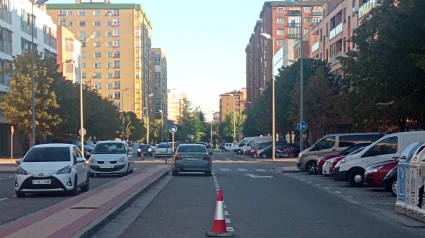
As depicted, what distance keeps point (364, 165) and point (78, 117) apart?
1555 inches

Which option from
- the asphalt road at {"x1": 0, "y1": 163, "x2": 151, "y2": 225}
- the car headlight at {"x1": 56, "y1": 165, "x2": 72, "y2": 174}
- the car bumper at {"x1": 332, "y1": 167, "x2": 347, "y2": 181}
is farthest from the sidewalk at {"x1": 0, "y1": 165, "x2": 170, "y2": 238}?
the car bumper at {"x1": 332, "y1": 167, "x2": 347, "y2": 181}

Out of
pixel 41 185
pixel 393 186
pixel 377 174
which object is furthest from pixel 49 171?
pixel 377 174

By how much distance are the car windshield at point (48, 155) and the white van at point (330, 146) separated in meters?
17.6

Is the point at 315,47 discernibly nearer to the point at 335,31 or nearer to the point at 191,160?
the point at 335,31

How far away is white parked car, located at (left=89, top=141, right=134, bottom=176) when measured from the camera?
100.0 feet

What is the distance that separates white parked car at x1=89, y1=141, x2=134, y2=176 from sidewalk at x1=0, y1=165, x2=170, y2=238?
31.8 ft

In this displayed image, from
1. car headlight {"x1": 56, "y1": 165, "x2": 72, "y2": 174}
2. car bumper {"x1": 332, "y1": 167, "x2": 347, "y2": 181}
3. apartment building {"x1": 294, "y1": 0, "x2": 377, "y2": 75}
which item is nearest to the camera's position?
car headlight {"x1": 56, "y1": 165, "x2": 72, "y2": 174}

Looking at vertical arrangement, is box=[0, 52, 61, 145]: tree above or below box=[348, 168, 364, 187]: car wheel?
above

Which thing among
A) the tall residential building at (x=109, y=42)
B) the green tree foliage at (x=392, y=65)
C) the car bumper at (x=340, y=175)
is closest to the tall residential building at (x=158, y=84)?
the tall residential building at (x=109, y=42)

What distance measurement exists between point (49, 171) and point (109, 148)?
1195 cm

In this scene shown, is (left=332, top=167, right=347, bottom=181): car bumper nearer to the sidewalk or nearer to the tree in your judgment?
the sidewalk

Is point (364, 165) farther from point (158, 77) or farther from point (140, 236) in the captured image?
point (158, 77)

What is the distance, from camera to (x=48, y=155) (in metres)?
20.8

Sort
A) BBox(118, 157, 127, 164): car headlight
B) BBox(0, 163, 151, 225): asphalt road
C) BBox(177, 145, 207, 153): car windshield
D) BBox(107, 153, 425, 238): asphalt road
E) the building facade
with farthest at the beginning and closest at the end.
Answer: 1. the building facade
2. BBox(177, 145, 207, 153): car windshield
3. BBox(118, 157, 127, 164): car headlight
4. BBox(0, 163, 151, 225): asphalt road
5. BBox(107, 153, 425, 238): asphalt road
